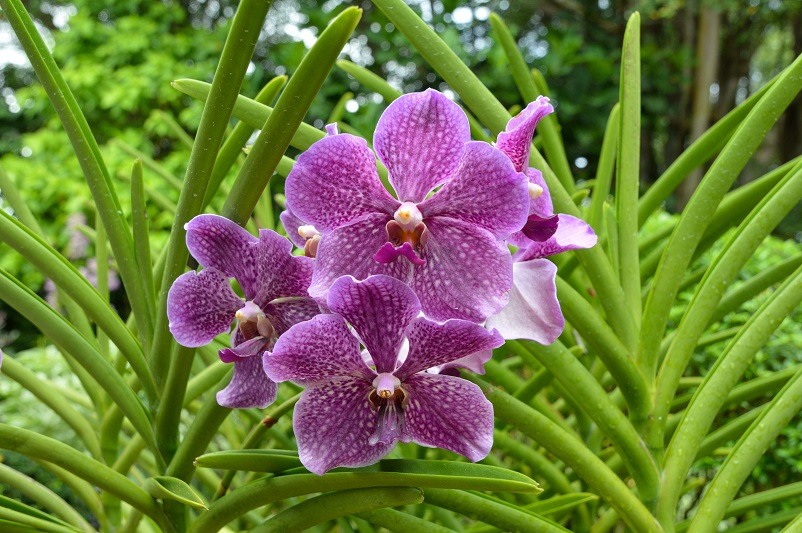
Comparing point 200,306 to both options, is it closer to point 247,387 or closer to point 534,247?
point 247,387

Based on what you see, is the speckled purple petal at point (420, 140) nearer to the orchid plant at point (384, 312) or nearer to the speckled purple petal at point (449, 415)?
the orchid plant at point (384, 312)

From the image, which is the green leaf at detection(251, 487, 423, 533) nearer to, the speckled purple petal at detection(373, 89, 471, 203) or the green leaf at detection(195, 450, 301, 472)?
the green leaf at detection(195, 450, 301, 472)

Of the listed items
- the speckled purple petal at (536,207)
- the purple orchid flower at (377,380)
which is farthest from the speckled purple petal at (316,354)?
the speckled purple petal at (536,207)

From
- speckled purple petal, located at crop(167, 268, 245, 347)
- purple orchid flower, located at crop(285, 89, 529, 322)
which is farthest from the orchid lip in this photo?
speckled purple petal, located at crop(167, 268, 245, 347)

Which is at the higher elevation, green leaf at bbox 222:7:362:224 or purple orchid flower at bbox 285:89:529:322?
green leaf at bbox 222:7:362:224

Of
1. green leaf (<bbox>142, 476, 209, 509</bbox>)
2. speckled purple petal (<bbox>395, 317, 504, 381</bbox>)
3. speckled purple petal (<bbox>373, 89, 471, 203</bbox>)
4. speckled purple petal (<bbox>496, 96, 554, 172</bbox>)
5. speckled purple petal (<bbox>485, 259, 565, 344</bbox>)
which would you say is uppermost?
speckled purple petal (<bbox>496, 96, 554, 172</bbox>)

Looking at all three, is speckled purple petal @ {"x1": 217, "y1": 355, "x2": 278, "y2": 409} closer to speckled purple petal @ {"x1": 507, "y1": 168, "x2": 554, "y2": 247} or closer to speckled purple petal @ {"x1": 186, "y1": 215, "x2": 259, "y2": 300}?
speckled purple petal @ {"x1": 186, "y1": 215, "x2": 259, "y2": 300}
